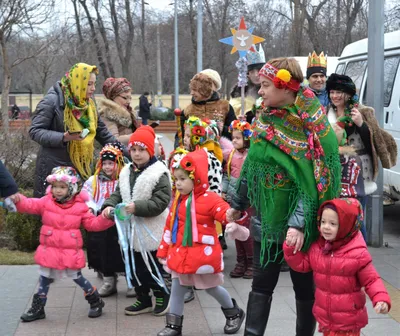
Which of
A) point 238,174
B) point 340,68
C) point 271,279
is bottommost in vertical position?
point 271,279

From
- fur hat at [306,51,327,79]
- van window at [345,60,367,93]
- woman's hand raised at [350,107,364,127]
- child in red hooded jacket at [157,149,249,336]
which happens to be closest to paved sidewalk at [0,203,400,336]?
child in red hooded jacket at [157,149,249,336]

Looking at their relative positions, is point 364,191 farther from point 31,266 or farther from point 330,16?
point 330,16

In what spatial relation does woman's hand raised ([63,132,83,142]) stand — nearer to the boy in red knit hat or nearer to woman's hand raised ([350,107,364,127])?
the boy in red knit hat

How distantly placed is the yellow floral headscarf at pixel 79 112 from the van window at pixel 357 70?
17.5 feet

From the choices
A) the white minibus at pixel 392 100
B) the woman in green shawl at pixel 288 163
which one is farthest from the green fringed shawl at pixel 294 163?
the white minibus at pixel 392 100

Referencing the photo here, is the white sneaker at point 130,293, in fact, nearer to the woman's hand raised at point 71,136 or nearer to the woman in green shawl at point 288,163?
the woman's hand raised at point 71,136

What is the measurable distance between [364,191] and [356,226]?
2.25 meters

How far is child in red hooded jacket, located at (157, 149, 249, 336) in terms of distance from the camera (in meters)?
4.80

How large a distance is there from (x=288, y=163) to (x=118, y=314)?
2.30 meters

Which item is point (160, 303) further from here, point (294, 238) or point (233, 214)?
point (294, 238)

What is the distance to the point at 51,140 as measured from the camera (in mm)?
5668

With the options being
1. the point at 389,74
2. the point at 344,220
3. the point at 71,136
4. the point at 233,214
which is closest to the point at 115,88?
the point at 71,136

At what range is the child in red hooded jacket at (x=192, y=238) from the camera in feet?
15.7

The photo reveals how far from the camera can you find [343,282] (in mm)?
3811
